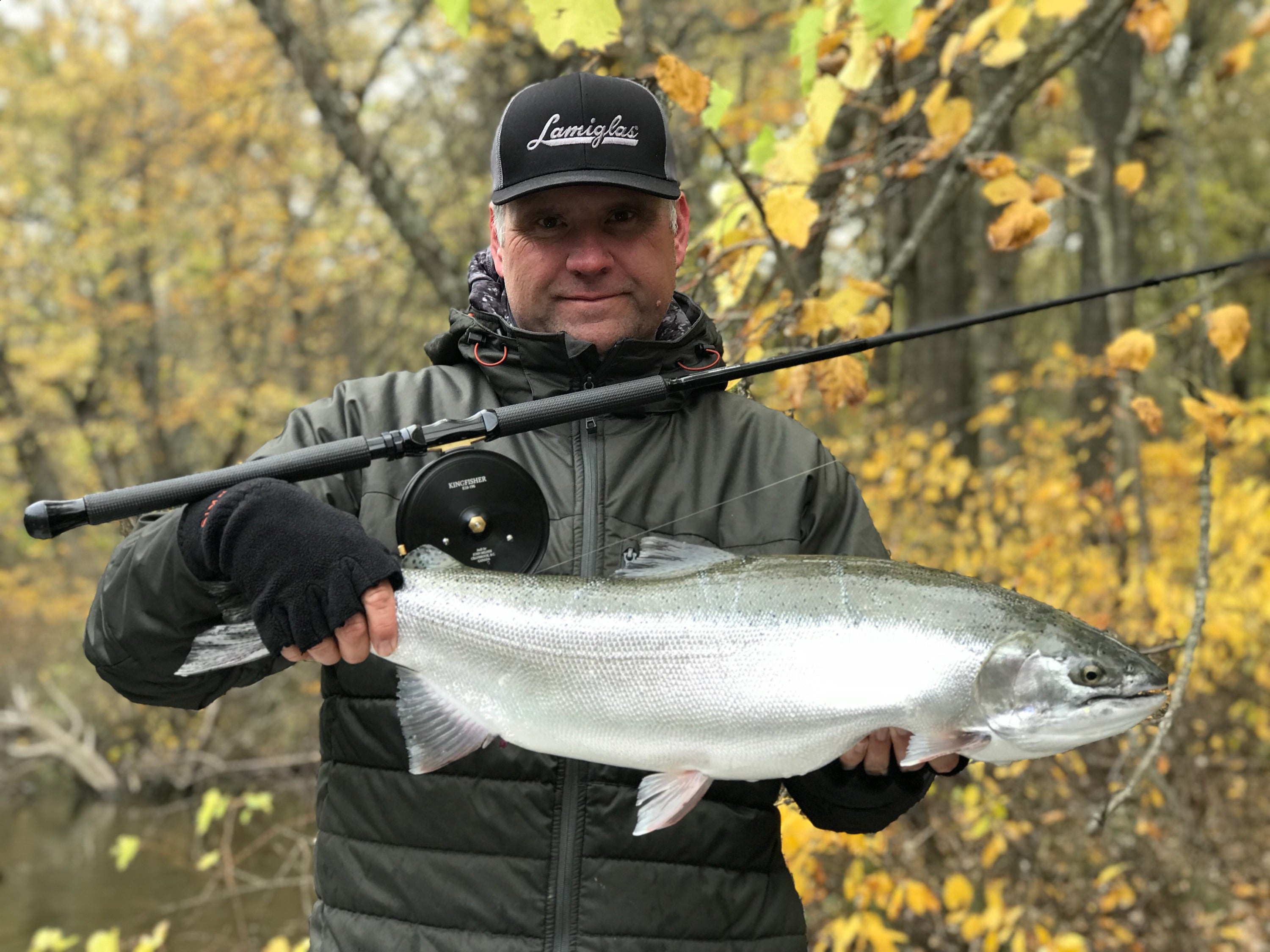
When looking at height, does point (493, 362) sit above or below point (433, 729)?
above

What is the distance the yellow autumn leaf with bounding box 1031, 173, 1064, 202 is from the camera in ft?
12.9

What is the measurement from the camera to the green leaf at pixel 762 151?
12.5 ft

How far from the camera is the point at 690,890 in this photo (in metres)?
2.37

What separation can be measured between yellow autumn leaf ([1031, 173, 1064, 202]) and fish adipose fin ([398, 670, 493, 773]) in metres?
2.88

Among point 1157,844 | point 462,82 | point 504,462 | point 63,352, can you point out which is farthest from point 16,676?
point 504,462

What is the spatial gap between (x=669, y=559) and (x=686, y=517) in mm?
223

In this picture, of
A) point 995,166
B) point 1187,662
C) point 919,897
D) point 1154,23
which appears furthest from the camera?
point 919,897

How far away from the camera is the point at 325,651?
2209 millimetres

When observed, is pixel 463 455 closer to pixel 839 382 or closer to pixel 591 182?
pixel 591 182

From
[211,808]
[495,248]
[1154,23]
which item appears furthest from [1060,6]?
[211,808]

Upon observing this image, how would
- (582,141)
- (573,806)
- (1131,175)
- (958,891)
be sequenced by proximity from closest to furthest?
(573,806) < (582,141) < (1131,175) < (958,891)

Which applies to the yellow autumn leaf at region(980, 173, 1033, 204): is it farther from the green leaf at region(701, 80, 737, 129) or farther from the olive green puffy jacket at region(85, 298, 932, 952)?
the olive green puffy jacket at region(85, 298, 932, 952)

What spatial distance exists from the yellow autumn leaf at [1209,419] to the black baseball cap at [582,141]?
6.91ft

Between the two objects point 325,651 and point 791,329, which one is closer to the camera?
point 325,651
